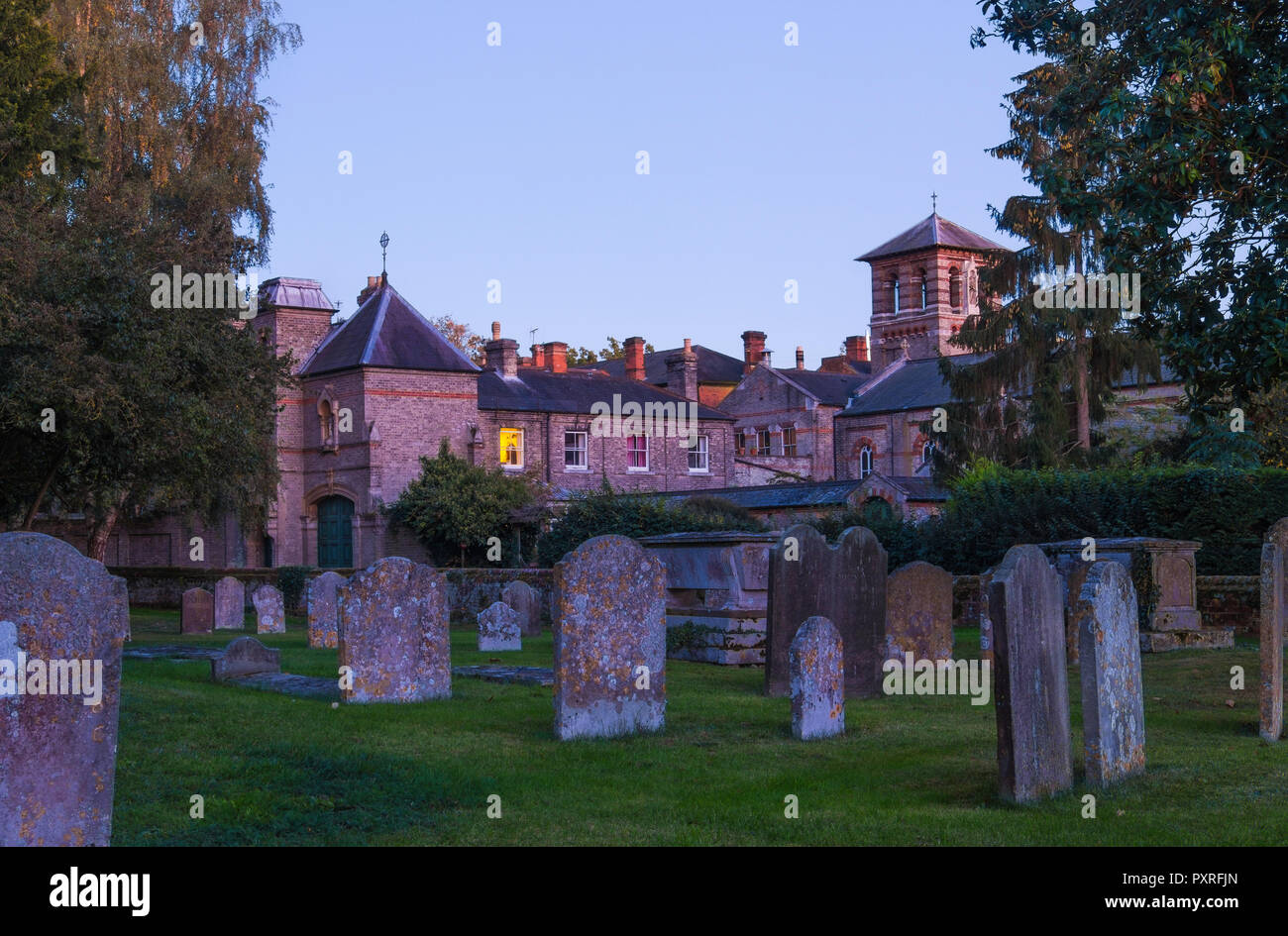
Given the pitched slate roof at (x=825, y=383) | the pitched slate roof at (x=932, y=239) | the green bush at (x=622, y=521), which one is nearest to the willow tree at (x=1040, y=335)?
the green bush at (x=622, y=521)

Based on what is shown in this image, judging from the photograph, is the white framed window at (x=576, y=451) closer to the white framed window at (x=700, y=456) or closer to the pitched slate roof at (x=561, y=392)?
the pitched slate roof at (x=561, y=392)

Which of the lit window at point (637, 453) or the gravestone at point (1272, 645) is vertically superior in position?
the lit window at point (637, 453)

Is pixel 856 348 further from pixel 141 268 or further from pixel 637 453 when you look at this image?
pixel 141 268

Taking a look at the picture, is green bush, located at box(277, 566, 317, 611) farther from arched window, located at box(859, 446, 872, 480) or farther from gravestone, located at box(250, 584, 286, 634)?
arched window, located at box(859, 446, 872, 480)

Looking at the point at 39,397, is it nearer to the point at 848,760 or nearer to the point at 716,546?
the point at 716,546

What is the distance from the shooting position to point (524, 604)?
1000 inches

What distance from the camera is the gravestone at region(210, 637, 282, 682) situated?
52.7 feet

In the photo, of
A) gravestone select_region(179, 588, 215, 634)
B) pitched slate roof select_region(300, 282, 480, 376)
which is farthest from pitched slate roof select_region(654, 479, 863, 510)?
gravestone select_region(179, 588, 215, 634)

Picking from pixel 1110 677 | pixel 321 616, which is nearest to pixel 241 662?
pixel 321 616

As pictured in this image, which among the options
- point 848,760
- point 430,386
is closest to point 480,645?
point 848,760

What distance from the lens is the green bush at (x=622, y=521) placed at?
Result: 109 ft

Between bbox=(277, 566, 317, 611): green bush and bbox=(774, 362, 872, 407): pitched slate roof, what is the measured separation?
114 feet

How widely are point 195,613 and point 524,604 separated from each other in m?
7.18

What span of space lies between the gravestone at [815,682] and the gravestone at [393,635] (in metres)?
4.42
